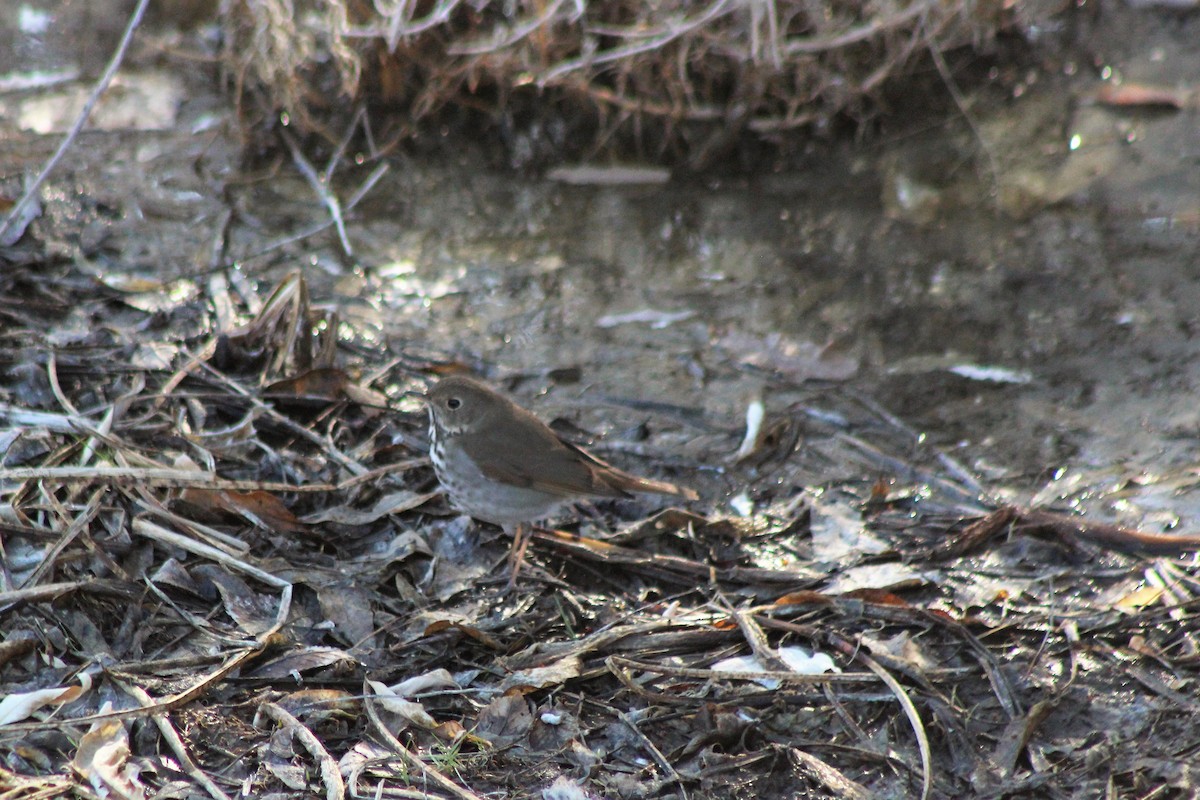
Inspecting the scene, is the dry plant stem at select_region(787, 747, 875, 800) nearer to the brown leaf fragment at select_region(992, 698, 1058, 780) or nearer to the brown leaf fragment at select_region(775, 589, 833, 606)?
the brown leaf fragment at select_region(992, 698, 1058, 780)

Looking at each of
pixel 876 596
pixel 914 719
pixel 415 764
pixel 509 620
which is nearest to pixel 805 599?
pixel 876 596

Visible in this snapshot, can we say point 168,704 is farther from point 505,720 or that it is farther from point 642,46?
point 642,46

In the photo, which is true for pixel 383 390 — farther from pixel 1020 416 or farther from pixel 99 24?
pixel 99 24


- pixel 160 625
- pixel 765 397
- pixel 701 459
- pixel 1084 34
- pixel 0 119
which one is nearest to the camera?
pixel 160 625

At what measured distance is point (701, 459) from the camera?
529cm

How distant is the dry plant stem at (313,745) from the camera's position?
3.40 m

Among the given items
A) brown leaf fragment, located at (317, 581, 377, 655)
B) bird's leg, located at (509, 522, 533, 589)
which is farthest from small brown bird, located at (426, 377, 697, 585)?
brown leaf fragment, located at (317, 581, 377, 655)

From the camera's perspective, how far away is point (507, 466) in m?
4.57

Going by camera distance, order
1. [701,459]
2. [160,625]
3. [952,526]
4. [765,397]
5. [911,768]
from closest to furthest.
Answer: [911,768]
[160,625]
[952,526]
[701,459]
[765,397]

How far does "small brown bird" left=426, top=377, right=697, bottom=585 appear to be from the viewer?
4559 mm

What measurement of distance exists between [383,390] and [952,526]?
2.64 m

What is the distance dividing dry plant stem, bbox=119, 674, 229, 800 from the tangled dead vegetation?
4.04 m

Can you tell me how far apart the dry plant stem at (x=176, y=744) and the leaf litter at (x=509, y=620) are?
1 centimetres

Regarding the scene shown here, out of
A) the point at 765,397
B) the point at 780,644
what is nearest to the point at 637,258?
the point at 765,397
